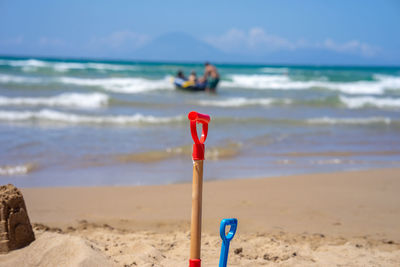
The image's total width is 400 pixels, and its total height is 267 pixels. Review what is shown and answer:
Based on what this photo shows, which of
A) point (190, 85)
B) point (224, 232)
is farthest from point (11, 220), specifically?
point (190, 85)

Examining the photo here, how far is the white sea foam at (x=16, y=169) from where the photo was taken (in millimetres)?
5652

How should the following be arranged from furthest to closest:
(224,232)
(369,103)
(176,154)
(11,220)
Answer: (369,103)
(176,154)
(11,220)
(224,232)

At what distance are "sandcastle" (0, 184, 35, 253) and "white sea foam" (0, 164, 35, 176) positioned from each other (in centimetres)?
310

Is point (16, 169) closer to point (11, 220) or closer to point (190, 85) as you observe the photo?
point (11, 220)

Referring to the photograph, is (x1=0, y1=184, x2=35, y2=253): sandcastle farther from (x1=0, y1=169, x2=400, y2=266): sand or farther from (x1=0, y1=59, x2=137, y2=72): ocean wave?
(x1=0, y1=59, x2=137, y2=72): ocean wave

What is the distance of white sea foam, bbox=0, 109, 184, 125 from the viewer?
→ 9.84 m

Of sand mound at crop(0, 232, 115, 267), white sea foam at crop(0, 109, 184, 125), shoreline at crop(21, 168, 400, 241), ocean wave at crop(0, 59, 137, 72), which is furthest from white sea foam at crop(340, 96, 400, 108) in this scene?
ocean wave at crop(0, 59, 137, 72)

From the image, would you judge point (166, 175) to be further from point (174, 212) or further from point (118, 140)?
point (118, 140)

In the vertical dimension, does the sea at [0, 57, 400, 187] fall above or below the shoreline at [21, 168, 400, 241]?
above

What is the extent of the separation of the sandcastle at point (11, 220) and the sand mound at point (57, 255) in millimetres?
58

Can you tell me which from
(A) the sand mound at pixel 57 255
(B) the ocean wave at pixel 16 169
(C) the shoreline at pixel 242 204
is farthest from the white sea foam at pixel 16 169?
(A) the sand mound at pixel 57 255

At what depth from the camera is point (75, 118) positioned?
33.0ft

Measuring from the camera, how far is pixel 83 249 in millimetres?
2768

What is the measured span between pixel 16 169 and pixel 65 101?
26.4 feet
